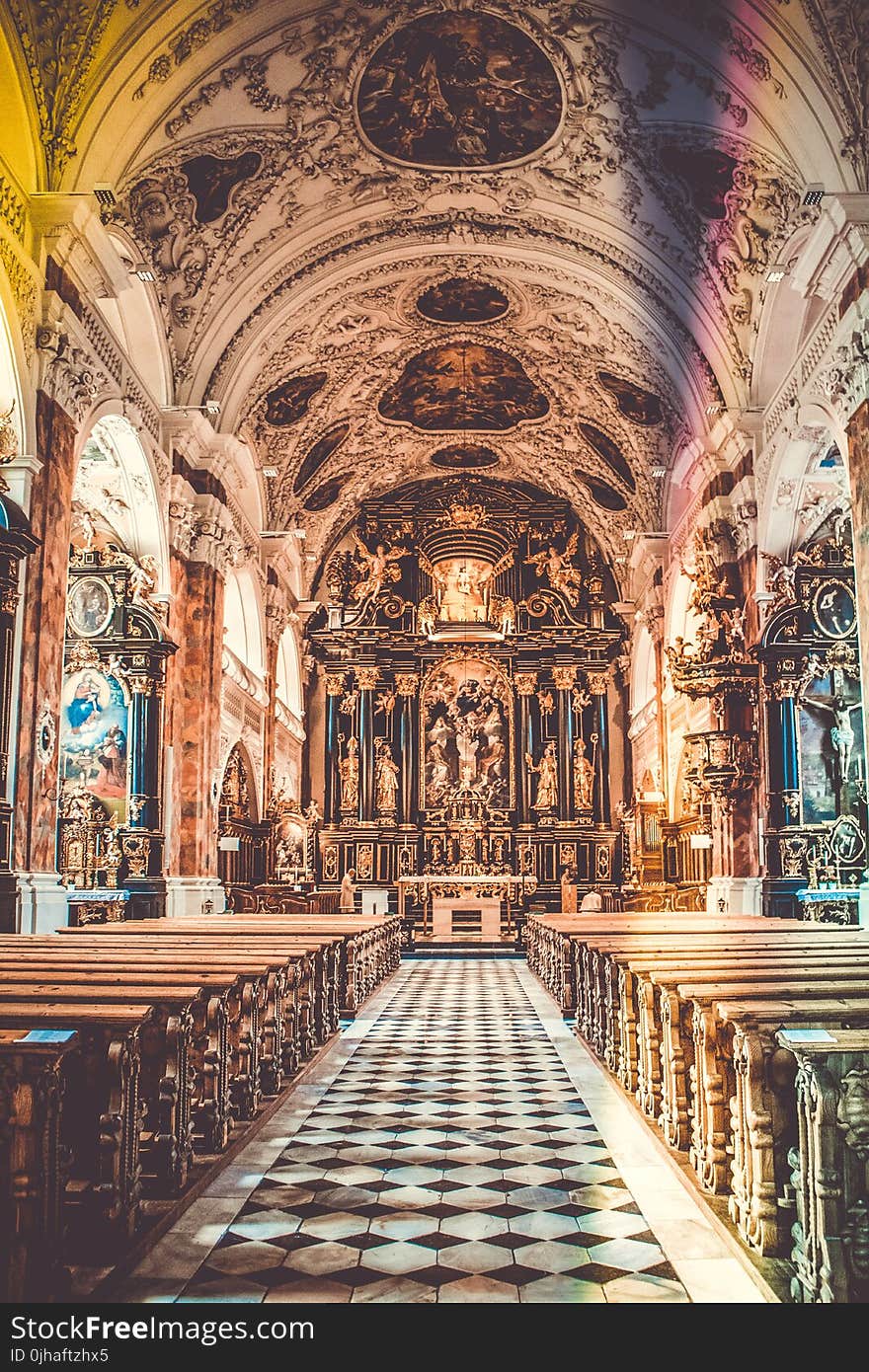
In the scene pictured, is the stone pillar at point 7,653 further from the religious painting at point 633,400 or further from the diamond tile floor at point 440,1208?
the religious painting at point 633,400

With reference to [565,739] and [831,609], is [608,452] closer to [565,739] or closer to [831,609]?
[565,739]

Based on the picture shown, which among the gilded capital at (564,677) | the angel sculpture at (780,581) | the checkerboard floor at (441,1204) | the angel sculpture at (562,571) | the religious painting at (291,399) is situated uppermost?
the religious painting at (291,399)

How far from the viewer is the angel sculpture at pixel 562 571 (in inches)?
1037

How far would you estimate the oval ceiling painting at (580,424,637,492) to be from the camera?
21.9 meters

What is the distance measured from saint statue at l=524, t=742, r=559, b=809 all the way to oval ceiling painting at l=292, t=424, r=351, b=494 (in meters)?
7.64

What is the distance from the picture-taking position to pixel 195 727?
49.9ft

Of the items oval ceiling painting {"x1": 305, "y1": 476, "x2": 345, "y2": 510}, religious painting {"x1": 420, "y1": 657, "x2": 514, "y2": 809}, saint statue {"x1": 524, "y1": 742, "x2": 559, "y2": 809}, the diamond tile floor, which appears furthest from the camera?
religious painting {"x1": 420, "y1": 657, "x2": 514, "y2": 809}

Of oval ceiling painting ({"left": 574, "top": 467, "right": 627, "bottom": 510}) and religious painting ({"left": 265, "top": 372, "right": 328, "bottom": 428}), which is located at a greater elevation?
religious painting ({"left": 265, "top": 372, "right": 328, "bottom": 428})

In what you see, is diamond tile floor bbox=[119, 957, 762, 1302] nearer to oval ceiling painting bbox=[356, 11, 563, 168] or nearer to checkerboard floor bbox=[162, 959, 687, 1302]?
checkerboard floor bbox=[162, 959, 687, 1302]

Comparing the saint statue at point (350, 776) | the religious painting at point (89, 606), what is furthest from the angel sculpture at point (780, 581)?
the saint statue at point (350, 776)

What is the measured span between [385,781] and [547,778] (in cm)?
341

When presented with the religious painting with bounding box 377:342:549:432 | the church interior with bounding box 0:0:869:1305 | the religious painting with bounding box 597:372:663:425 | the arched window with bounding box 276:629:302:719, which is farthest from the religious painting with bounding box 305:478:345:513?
the religious painting with bounding box 597:372:663:425

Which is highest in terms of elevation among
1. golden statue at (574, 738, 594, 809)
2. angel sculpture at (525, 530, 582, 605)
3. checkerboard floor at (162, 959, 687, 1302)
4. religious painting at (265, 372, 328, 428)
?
religious painting at (265, 372, 328, 428)

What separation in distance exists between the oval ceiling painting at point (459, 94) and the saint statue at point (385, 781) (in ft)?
44.3
